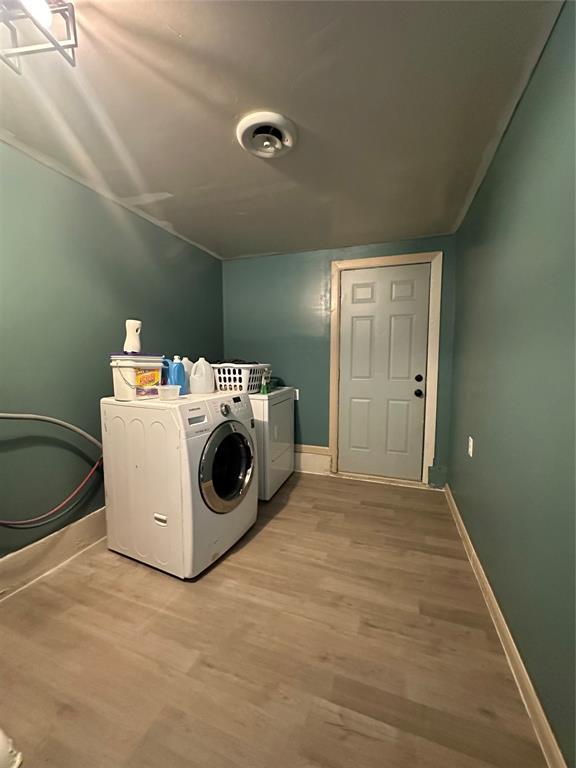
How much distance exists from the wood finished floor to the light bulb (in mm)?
2014

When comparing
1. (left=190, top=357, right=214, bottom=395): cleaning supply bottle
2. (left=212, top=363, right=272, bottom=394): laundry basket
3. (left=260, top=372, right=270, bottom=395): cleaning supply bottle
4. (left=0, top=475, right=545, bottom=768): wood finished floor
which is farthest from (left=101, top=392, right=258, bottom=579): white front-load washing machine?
(left=260, top=372, right=270, bottom=395): cleaning supply bottle

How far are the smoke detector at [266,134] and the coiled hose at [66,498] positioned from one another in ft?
5.41

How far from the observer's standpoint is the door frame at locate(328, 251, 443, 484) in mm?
2352

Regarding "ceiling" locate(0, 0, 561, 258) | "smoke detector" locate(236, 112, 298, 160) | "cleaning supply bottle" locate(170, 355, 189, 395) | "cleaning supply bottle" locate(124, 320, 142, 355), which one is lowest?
"cleaning supply bottle" locate(170, 355, 189, 395)

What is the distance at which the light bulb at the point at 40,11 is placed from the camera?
77 cm

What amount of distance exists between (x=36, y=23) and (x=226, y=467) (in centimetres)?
178

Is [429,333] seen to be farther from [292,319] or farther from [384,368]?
[292,319]

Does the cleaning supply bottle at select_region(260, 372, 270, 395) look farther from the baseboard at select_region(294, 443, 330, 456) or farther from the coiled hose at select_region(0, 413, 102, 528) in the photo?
the coiled hose at select_region(0, 413, 102, 528)

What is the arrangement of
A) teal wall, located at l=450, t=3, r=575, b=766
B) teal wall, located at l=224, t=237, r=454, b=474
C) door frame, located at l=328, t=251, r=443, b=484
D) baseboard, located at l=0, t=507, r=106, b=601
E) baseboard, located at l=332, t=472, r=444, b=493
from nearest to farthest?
teal wall, located at l=450, t=3, r=575, b=766 → baseboard, located at l=0, t=507, r=106, b=601 → door frame, located at l=328, t=251, r=443, b=484 → baseboard, located at l=332, t=472, r=444, b=493 → teal wall, located at l=224, t=237, r=454, b=474

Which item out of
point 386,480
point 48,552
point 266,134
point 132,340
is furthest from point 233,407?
point 386,480

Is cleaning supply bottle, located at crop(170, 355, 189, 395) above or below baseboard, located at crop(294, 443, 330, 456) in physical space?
above

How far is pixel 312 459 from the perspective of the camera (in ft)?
9.24

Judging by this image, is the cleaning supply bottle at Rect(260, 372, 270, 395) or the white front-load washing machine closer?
the white front-load washing machine

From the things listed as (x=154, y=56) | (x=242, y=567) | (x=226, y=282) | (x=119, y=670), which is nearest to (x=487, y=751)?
(x=242, y=567)
